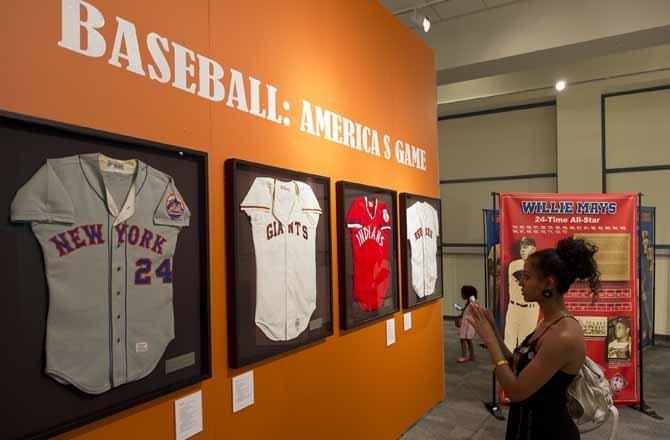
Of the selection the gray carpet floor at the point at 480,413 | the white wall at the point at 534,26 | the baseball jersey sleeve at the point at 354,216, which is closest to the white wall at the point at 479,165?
the gray carpet floor at the point at 480,413

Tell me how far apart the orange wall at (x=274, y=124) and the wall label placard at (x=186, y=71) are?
24 millimetres

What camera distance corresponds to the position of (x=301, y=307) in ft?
7.59

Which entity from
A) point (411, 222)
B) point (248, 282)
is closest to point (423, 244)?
point (411, 222)

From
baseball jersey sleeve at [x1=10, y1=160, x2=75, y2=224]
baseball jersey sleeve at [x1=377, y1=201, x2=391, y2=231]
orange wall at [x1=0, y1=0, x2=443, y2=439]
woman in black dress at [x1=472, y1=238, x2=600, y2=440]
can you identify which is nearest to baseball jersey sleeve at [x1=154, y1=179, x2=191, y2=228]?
orange wall at [x1=0, y1=0, x2=443, y2=439]

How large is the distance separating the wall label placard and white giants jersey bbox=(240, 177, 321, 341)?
1.20 ft

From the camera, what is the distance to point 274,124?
2246 mm

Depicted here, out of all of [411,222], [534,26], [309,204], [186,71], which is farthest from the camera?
[534,26]

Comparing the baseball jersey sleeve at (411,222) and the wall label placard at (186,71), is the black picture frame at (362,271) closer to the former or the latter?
the baseball jersey sleeve at (411,222)

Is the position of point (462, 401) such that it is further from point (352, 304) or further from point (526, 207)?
point (352, 304)

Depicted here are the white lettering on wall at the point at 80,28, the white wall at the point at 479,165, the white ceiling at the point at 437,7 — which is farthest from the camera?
the white wall at the point at 479,165

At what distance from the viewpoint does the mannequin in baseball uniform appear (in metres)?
4.01

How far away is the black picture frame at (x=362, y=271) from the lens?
106 inches

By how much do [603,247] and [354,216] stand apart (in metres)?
2.68

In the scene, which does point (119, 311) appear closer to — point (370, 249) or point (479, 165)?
point (370, 249)
